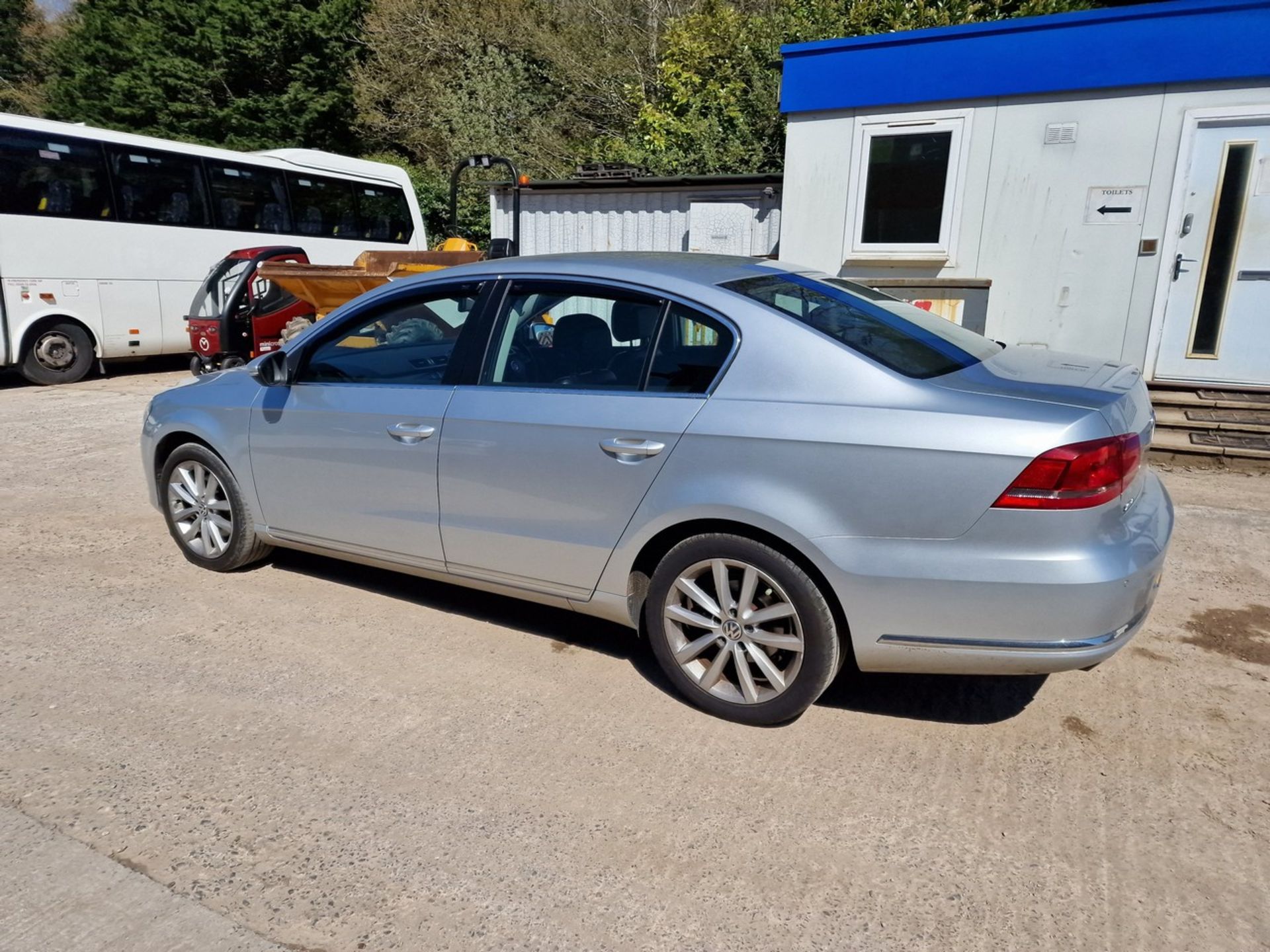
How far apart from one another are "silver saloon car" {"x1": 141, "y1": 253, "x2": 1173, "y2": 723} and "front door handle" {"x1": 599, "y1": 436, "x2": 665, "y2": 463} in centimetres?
1

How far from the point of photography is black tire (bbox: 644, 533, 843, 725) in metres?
3.08

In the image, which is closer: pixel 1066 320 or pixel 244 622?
pixel 244 622

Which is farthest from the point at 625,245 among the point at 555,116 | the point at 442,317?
the point at 555,116

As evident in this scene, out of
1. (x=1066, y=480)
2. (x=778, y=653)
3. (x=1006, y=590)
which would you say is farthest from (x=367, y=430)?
(x=1066, y=480)

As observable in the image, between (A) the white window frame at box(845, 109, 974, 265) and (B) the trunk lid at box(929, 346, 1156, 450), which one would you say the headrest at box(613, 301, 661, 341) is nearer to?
(B) the trunk lid at box(929, 346, 1156, 450)

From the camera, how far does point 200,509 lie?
15.8 feet

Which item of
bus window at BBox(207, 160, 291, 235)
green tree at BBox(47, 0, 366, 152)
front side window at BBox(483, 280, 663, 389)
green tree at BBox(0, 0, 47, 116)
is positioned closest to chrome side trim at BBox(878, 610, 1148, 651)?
front side window at BBox(483, 280, 663, 389)

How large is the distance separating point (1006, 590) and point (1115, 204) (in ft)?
20.3

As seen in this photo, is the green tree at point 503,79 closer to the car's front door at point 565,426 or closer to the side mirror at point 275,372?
the side mirror at point 275,372

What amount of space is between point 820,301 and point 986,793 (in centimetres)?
183

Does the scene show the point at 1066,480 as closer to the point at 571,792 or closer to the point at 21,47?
the point at 571,792

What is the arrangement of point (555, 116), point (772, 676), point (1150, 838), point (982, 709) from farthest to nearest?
point (555, 116), point (982, 709), point (772, 676), point (1150, 838)

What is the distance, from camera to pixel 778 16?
1803 cm

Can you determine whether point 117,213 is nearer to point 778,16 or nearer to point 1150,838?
point 778,16
